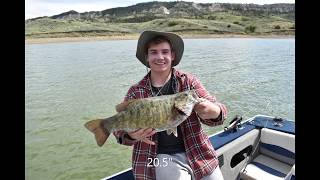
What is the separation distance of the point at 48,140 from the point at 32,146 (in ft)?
2.64

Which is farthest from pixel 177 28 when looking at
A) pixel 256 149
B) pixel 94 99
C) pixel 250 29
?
pixel 256 149

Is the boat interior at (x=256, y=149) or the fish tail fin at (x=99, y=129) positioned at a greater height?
the fish tail fin at (x=99, y=129)

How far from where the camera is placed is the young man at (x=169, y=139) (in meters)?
3.00

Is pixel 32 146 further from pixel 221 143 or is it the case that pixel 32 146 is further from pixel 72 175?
pixel 221 143

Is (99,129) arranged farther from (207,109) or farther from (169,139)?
(207,109)

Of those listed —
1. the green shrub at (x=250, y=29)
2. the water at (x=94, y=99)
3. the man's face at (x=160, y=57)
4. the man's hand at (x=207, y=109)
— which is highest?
the green shrub at (x=250, y=29)

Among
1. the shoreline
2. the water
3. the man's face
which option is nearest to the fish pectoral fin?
the man's face

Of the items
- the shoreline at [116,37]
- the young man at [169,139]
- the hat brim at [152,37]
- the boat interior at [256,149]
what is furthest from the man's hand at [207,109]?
the shoreline at [116,37]

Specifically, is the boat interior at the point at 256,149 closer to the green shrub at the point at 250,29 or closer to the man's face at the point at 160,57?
the man's face at the point at 160,57

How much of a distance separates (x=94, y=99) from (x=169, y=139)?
14.9 metres

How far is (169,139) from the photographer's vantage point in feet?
10.0

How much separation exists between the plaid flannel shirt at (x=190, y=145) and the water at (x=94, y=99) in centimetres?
580

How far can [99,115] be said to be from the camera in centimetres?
1455

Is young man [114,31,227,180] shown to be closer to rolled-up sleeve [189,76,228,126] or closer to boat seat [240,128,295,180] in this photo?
rolled-up sleeve [189,76,228,126]
